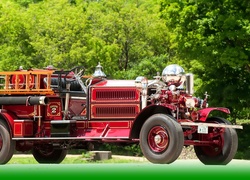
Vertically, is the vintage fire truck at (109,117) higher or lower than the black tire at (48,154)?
higher

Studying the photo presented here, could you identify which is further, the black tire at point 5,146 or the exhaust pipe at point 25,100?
the black tire at point 5,146

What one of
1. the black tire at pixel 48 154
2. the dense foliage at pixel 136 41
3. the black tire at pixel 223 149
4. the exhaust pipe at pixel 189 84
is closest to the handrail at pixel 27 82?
the black tire at pixel 48 154

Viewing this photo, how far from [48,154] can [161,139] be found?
16.1ft

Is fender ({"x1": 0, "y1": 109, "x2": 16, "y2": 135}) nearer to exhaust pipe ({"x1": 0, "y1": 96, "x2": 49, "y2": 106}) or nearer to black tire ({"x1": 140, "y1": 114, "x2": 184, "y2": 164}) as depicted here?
exhaust pipe ({"x1": 0, "y1": 96, "x2": 49, "y2": 106})

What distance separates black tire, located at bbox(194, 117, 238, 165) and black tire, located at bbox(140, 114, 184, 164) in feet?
5.53

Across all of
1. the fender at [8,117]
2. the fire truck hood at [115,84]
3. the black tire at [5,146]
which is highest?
the fire truck hood at [115,84]

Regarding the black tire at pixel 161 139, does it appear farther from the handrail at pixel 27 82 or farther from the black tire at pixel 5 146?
the black tire at pixel 5 146

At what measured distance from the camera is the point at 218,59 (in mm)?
39531

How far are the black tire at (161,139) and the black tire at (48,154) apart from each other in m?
4.41

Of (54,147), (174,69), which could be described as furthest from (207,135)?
(54,147)

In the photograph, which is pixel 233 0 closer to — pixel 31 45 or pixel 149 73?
pixel 149 73

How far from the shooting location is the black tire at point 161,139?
57.2 ft

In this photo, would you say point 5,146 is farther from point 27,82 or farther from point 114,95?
point 114,95

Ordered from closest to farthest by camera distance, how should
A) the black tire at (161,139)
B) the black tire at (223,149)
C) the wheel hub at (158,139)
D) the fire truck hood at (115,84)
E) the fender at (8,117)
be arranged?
the black tire at (161,139) < the wheel hub at (158,139) < the black tire at (223,149) < the fire truck hood at (115,84) < the fender at (8,117)
